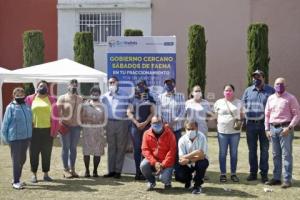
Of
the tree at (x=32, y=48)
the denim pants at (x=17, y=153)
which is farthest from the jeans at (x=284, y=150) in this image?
the tree at (x=32, y=48)

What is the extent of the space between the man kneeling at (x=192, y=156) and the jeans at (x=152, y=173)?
6.6 inches

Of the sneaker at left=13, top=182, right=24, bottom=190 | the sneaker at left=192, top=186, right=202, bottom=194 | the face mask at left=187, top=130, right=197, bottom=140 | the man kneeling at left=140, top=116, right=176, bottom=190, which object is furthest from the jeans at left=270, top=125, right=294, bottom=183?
the sneaker at left=13, top=182, right=24, bottom=190

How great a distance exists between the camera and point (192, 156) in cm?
925

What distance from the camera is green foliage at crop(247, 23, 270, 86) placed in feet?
66.7

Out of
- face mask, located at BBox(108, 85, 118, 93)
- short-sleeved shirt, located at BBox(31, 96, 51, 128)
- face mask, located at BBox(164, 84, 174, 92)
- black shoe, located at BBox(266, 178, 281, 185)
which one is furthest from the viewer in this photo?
face mask, located at BBox(108, 85, 118, 93)

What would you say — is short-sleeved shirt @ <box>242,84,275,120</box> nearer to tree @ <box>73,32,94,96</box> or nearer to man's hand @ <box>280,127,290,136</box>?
man's hand @ <box>280,127,290,136</box>

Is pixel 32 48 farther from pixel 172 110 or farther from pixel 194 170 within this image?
pixel 194 170

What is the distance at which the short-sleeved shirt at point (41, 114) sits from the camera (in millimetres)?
9977

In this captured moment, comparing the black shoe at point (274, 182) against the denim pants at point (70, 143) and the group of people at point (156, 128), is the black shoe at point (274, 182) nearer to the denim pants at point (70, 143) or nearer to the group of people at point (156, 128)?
the group of people at point (156, 128)

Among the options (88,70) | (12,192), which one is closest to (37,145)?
(12,192)

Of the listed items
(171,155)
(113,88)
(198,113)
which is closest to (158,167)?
(171,155)

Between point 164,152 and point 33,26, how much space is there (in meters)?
15.1

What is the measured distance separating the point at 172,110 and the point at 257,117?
1588mm

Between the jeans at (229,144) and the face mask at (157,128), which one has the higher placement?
the face mask at (157,128)
